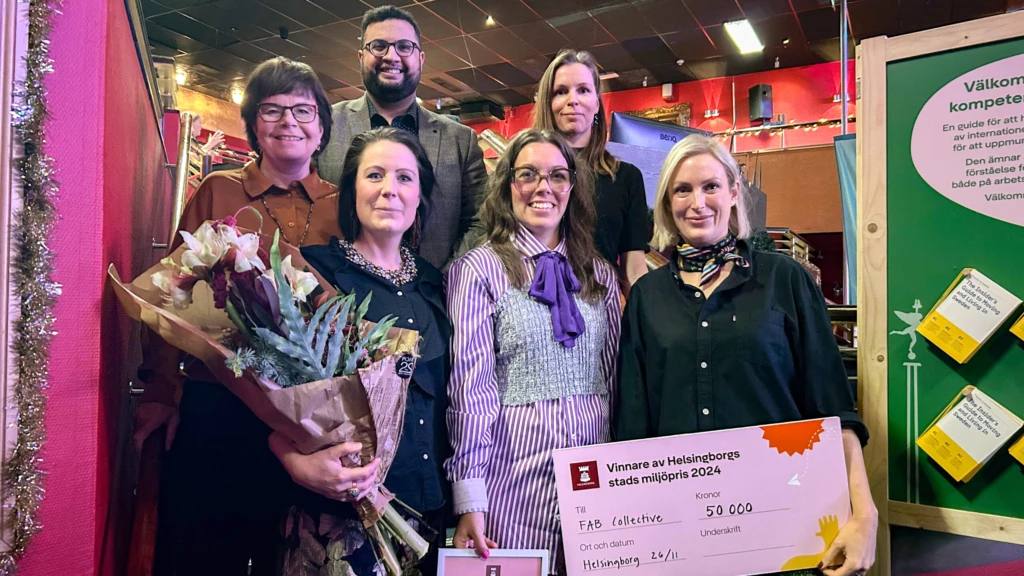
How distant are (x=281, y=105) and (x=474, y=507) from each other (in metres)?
1.22

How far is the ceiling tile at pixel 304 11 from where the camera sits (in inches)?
273

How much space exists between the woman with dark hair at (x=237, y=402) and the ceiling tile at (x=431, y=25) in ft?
19.4

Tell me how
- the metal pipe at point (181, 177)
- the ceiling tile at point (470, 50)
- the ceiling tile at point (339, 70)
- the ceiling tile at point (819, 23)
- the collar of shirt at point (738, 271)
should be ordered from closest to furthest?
the collar of shirt at point (738, 271), the metal pipe at point (181, 177), the ceiling tile at point (819, 23), the ceiling tile at point (470, 50), the ceiling tile at point (339, 70)

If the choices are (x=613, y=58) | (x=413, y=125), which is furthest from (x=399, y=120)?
(x=613, y=58)

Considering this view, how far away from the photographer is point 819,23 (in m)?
7.48

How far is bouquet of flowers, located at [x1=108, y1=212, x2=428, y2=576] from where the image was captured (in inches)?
52.4

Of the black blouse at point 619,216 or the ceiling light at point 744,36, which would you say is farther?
the ceiling light at point 744,36

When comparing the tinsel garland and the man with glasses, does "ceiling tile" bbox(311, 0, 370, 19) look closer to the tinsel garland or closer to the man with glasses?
the man with glasses

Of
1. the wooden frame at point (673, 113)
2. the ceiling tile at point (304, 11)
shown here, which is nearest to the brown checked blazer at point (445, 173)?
the ceiling tile at point (304, 11)

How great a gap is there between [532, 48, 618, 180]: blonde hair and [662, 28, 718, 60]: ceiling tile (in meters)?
6.03

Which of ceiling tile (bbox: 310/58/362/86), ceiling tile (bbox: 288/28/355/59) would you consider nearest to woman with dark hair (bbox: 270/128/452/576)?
ceiling tile (bbox: 288/28/355/59)

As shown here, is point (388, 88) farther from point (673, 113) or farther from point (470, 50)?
point (673, 113)

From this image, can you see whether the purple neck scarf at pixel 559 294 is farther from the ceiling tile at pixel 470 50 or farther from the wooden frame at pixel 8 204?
the ceiling tile at pixel 470 50

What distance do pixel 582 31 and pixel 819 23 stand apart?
265 cm
